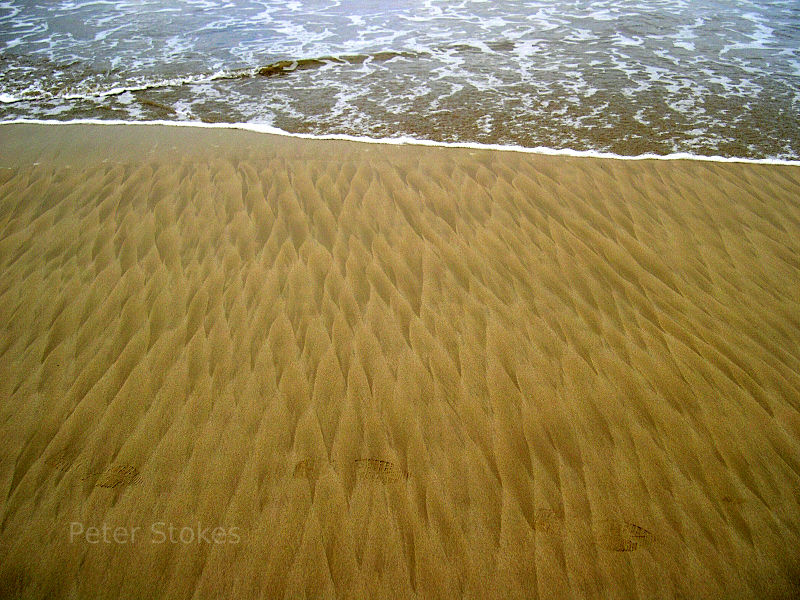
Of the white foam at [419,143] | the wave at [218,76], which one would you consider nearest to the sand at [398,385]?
the white foam at [419,143]

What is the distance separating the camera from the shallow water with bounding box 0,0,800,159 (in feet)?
18.7

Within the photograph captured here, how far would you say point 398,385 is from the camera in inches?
111

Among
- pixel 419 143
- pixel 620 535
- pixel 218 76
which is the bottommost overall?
pixel 620 535

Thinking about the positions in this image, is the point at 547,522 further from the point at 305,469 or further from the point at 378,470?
the point at 305,469

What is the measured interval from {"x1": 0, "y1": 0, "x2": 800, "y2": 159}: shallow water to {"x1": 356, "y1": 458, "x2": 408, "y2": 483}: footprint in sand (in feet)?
12.7

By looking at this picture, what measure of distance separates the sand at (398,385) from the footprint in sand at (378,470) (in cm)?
1

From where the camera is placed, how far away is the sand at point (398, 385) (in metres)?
2.13

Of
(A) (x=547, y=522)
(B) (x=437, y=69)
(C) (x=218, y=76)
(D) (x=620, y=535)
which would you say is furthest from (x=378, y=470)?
(C) (x=218, y=76)

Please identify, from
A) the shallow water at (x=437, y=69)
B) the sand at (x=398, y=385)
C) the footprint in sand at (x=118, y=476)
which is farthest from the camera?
the shallow water at (x=437, y=69)

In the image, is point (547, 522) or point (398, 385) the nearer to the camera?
point (547, 522)

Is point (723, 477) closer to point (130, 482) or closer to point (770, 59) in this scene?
point (130, 482)

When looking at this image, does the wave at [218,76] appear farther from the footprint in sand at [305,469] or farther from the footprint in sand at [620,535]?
the footprint in sand at [620,535]

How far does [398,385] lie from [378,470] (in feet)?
1.73

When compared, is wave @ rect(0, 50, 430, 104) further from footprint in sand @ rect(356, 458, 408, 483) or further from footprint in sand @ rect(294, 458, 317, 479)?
footprint in sand @ rect(356, 458, 408, 483)
